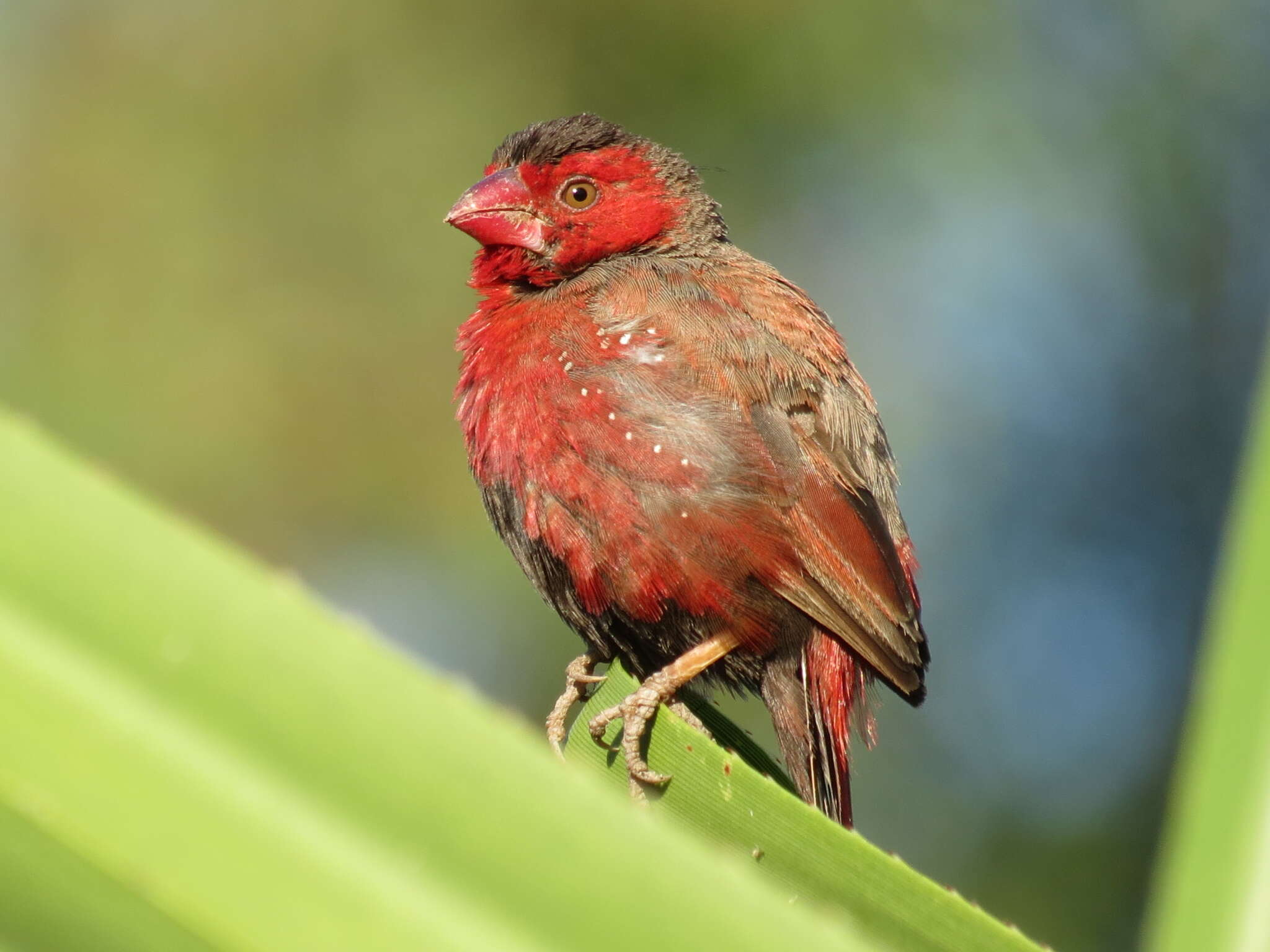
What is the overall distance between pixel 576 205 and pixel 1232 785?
3.81m

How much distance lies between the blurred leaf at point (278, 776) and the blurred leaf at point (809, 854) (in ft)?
1.50

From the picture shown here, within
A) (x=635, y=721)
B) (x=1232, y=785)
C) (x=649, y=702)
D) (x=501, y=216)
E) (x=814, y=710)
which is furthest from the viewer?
(x=501, y=216)

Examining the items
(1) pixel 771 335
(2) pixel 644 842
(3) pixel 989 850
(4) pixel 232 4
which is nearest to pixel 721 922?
(2) pixel 644 842

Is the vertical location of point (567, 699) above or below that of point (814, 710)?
below

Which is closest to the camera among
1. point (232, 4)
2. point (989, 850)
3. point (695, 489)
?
point (695, 489)

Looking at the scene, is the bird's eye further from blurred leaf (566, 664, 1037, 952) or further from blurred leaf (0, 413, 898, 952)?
blurred leaf (0, 413, 898, 952)

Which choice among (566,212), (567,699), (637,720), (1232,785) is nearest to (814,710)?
(567,699)

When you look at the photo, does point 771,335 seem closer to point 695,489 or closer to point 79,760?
point 695,489

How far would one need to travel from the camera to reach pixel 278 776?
0.67 m

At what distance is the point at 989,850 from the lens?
9.59 metres

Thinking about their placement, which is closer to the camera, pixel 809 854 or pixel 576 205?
pixel 809 854

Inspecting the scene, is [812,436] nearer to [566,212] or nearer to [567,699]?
[567,699]

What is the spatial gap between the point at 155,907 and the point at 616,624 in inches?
121

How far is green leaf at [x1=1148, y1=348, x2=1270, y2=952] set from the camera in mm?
619
